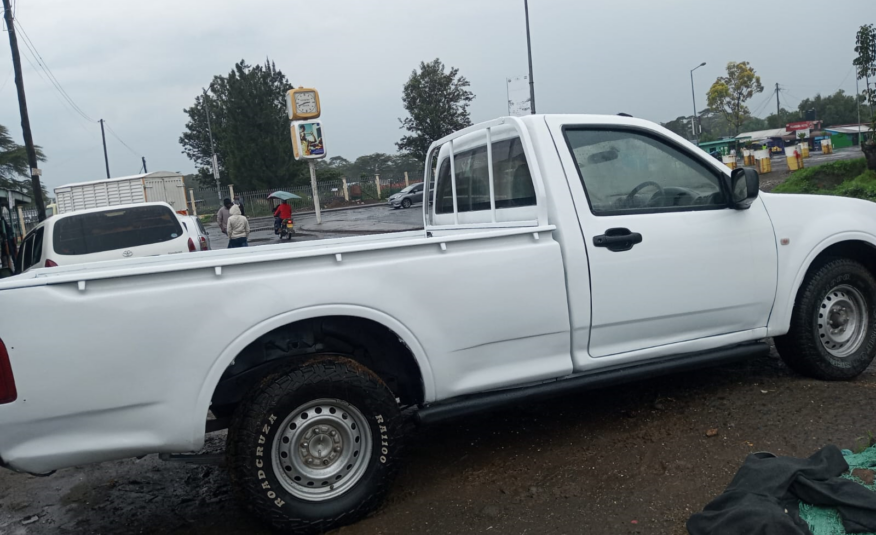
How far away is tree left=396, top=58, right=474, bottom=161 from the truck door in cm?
4035

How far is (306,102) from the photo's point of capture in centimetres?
3173

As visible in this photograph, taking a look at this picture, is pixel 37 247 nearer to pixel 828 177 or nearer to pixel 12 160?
pixel 828 177

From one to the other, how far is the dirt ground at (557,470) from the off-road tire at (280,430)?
160mm

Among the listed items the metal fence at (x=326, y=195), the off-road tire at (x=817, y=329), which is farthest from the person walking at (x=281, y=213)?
the metal fence at (x=326, y=195)

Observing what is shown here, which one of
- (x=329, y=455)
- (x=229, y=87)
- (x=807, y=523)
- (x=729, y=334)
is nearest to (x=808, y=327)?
(x=729, y=334)

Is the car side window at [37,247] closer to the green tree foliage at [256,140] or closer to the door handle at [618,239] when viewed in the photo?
the door handle at [618,239]

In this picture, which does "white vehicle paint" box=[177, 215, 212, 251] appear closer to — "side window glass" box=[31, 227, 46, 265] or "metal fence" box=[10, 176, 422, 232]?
"side window glass" box=[31, 227, 46, 265]

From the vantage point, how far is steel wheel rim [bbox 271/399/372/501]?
127 inches

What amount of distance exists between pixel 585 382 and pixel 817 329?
180 centimetres

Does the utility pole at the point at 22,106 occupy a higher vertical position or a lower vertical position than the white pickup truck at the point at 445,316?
higher

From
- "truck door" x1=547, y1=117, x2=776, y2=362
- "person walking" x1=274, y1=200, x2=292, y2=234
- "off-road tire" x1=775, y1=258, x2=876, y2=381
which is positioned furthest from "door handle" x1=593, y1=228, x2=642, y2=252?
"person walking" x1=274, y1=200, x2=292, y2=234

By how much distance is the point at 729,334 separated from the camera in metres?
4.30

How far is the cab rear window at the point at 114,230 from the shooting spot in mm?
10758

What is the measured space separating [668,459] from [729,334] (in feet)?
A: 3.30
